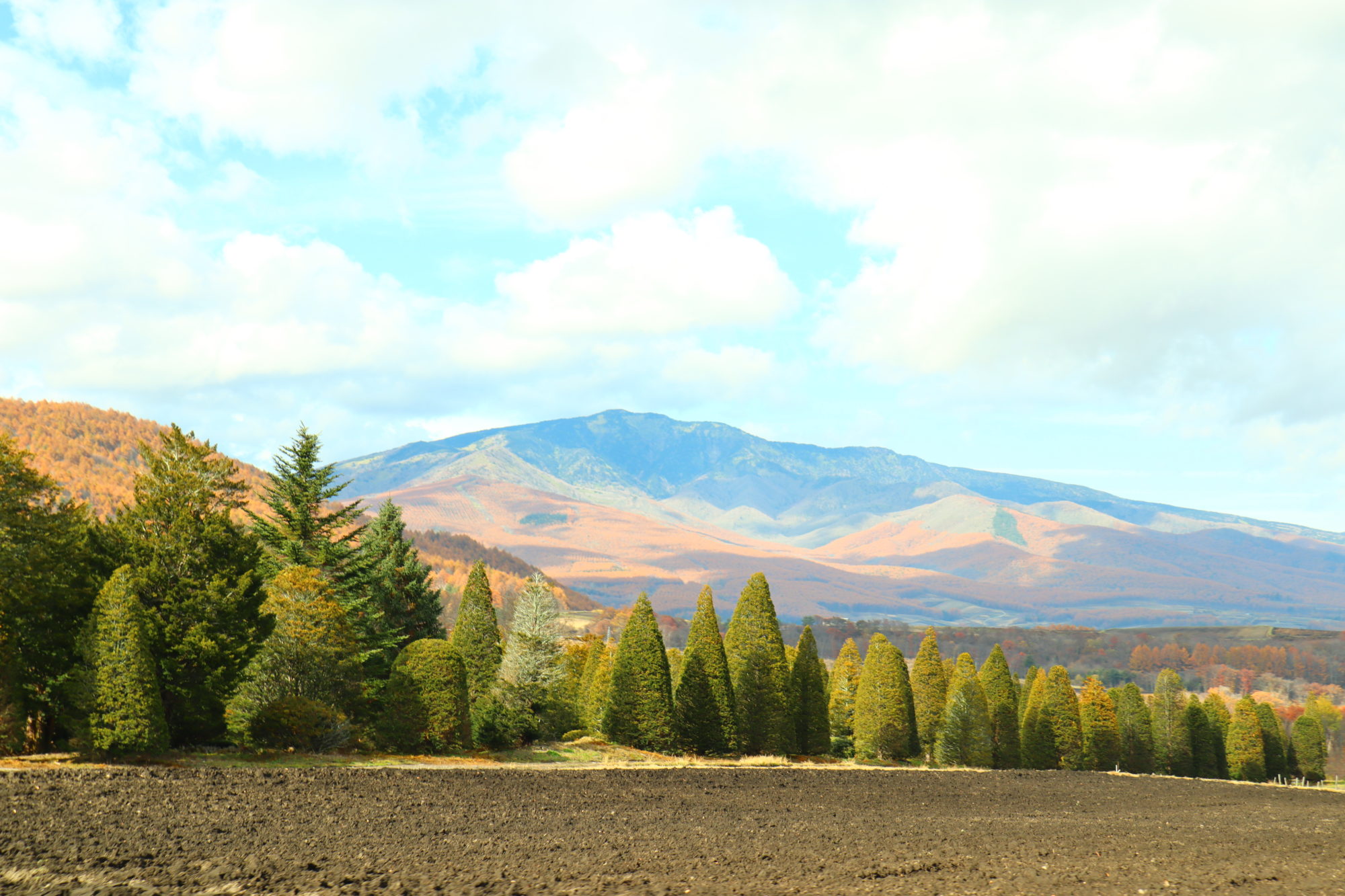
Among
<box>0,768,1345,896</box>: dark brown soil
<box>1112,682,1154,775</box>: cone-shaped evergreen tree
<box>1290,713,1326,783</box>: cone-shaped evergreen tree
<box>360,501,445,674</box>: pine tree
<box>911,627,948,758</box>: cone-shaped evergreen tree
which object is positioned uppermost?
<box>360,501,445,674</box>: pine tree

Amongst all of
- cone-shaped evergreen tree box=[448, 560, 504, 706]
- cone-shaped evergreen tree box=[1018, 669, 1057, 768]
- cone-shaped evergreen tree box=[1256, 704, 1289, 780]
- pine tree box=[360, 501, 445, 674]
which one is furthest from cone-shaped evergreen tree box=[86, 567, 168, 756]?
cone-shaped evergreen tree box=[1256, 704, 1289, 780]

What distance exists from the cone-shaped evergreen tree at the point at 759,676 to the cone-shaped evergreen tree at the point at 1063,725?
23.3m

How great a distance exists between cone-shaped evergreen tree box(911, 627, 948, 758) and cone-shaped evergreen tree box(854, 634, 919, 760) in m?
3.74

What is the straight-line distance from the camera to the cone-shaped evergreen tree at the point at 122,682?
23.2 m

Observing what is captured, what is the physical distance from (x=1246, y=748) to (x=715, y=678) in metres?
54.3

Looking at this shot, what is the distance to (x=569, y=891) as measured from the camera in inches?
492

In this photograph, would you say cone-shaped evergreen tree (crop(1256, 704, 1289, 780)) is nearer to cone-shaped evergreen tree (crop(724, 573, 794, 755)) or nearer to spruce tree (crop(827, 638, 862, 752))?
spruce tree (crop(827, 638, 862, 752))

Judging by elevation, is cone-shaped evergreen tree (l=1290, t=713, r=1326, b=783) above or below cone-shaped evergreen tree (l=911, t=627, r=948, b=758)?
below

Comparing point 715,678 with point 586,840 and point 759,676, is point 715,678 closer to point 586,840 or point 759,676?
point 759,676

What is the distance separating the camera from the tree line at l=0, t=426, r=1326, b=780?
2573 cm

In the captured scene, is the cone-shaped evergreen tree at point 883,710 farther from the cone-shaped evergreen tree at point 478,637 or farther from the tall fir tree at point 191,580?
the tall fir tree at point 191,580

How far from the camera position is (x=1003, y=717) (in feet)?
186

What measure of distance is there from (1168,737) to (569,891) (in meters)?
70.3

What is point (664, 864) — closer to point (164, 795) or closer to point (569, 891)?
point (569, 891)
